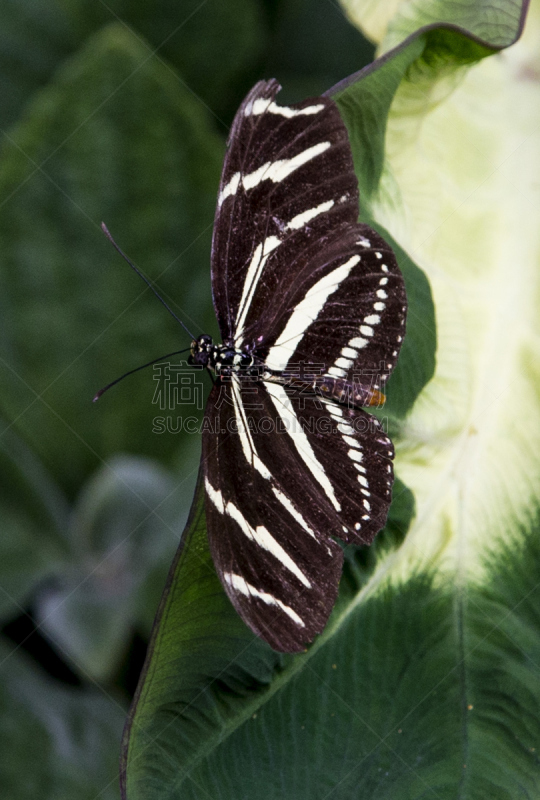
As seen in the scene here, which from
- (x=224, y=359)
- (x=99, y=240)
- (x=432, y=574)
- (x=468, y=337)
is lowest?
(x=432, y=574)

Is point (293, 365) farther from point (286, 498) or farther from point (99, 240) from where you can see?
point (99, 240)

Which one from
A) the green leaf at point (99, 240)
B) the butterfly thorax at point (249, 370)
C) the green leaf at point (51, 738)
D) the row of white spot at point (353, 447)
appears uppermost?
the green leaf at point (99, 240)

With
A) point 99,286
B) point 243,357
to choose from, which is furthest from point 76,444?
point 243,357

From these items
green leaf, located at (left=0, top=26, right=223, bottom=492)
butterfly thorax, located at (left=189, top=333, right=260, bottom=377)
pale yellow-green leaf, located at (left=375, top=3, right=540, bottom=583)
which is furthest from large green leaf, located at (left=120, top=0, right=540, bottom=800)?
green leaf, located at (left=0, top=26, right=223, bottom=492)

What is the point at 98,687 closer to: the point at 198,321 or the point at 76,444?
the point at 76,444

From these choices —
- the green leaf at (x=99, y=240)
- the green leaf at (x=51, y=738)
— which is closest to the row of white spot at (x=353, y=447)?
the green leaf at (x=99, y=240)

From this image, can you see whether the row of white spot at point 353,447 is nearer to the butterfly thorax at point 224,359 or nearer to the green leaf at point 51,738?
the butterfly thorax at point 224,359

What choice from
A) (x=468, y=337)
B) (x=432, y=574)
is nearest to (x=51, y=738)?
(x=432, y=574)
